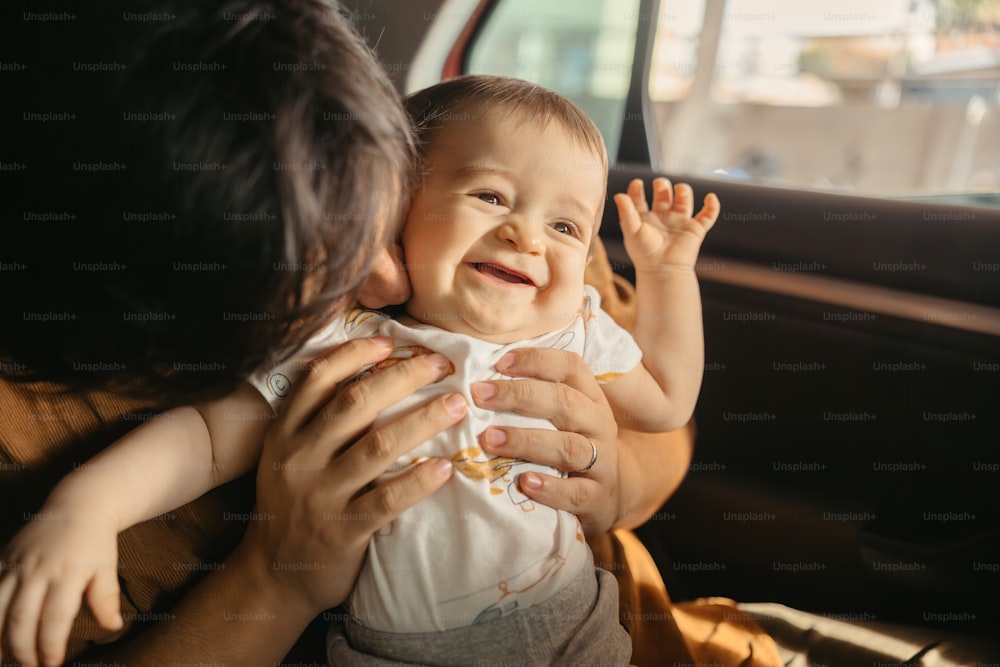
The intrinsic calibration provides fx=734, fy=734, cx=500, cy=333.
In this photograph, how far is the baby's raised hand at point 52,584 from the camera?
79 centimetres

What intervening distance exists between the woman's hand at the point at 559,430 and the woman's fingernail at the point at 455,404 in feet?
0.10

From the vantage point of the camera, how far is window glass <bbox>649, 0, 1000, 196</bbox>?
17.6 feet

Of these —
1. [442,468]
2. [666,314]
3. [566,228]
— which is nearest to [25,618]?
[442,468]

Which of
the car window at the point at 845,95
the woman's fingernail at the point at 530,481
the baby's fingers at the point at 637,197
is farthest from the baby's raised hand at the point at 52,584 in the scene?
the car window at the point at 845,95

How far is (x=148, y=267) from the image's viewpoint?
2.71 ft

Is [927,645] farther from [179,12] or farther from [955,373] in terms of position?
[179,12]

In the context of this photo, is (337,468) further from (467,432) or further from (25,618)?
(25,618)

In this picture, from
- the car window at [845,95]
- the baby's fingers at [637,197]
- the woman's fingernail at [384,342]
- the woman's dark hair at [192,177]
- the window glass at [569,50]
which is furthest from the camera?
the car window at [845,95]

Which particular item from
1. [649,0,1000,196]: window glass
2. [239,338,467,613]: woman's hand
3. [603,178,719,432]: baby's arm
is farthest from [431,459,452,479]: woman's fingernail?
[649,0,1000,196]: window glass

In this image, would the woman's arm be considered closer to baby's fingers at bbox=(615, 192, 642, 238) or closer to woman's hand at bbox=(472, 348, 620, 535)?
woman's hand at bbox=(472, 348, 620, 535)

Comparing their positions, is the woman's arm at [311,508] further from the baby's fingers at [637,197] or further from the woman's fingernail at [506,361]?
the baby's fingers at [637,197]

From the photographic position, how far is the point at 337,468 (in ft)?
3.13

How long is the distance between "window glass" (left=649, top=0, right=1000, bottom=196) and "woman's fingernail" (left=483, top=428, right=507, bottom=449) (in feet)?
14.2

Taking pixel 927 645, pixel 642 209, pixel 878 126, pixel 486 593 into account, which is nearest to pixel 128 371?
pixel 486 593
